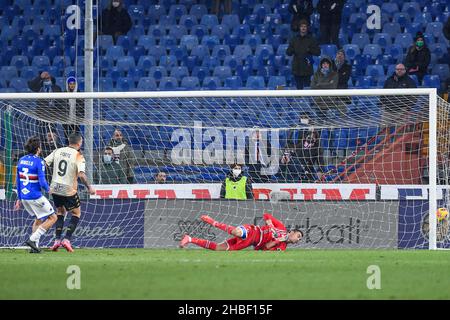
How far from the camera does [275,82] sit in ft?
78.8

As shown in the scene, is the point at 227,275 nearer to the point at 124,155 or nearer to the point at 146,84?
the point at 124,155

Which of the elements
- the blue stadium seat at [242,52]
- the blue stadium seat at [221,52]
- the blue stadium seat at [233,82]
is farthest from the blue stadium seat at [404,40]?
the blue stadium seat at [221,52]

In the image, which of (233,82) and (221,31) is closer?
(233,82)

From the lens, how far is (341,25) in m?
25.1

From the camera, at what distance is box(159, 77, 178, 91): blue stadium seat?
2431 centimetres

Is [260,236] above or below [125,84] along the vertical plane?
below

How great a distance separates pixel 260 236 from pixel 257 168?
3.50 metres

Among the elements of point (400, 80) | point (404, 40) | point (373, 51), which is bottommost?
point (400, 80)

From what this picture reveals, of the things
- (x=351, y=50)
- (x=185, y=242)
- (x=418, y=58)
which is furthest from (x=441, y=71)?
(x=185, y=242)

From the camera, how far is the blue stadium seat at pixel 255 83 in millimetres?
23938

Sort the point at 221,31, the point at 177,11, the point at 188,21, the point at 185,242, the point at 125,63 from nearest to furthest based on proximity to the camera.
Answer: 1. the point at 185,242
2. the point at 125,63
3. the point at 221,31
4. the point at 188,21
5. the point at 177,11

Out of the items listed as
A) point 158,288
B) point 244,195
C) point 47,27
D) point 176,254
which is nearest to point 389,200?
point 244,195

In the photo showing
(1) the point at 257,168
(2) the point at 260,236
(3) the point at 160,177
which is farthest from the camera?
(3) the point at 160,177

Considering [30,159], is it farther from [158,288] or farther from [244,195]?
[158,288]
